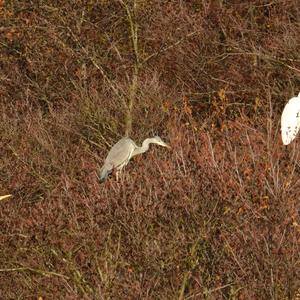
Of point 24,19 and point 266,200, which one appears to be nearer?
point 266,200

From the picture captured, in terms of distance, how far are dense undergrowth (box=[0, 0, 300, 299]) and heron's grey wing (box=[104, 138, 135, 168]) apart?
0.18 m

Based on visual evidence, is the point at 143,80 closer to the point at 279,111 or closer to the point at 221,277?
the point at 279,111

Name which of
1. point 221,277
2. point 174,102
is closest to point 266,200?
point 221,277

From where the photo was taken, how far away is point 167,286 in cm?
696

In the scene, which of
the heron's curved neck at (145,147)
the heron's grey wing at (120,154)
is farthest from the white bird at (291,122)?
the heron's grey wing at (120,154)

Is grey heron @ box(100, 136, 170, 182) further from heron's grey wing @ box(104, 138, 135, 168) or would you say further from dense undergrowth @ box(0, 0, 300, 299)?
dense undergrowth @ box(0, 0, 300, 299)

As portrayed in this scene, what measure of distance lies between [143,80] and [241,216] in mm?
8268

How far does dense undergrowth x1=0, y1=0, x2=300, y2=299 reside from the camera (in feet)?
22.5

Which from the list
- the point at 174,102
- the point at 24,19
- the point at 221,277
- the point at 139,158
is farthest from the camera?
the point at 24,19

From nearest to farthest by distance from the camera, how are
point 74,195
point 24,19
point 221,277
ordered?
point 221,277 < point 74,195 < point 24,19

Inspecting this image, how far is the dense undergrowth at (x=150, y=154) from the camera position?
6.86 metres

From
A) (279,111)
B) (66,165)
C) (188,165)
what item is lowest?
(279,111)

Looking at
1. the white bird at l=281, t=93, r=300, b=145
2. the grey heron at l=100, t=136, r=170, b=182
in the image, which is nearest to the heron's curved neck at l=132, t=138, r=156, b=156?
the grey heron at l=100, t=136, r=170, b=182

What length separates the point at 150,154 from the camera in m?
11.6
